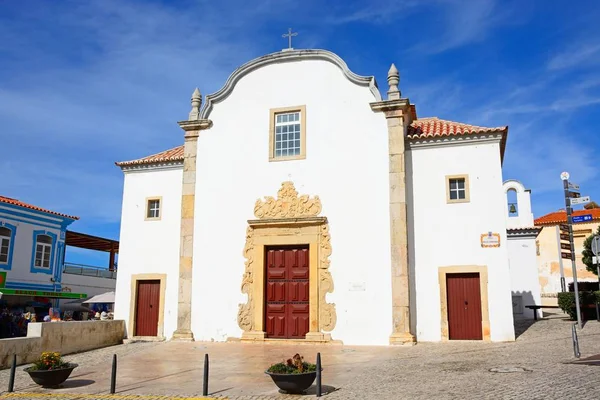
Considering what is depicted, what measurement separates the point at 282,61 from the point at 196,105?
346cm

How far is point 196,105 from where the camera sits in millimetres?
18609

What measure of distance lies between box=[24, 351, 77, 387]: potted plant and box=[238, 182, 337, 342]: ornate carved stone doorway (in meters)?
6.83

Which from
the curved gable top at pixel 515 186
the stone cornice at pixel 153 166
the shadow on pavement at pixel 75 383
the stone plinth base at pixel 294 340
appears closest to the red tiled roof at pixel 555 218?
the curved gable top at pixel 515 186

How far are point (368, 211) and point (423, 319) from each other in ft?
11.6

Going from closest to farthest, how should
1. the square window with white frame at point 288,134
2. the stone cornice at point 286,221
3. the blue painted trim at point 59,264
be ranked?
1. the stone cornice at point 286,221
2. the square window with white frame at point 288,134
3. the blue painted trim at point 59,264

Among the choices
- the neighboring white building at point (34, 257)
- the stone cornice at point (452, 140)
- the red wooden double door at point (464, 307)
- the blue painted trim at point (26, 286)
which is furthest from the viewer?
the blue painted trim at point (26, 286)

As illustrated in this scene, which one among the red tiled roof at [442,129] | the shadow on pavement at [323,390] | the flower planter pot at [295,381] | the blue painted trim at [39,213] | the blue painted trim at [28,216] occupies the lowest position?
the shadow on pavement at [323,390]

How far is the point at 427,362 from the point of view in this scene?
11.2 m

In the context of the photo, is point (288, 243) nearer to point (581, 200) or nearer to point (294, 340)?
point (294, 340)

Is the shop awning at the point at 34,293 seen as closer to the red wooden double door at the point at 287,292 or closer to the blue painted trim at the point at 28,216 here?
the blue painted trim at the point at 28,216

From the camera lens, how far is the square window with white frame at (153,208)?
61.6ft

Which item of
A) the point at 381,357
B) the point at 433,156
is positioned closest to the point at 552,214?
the point at 433,156

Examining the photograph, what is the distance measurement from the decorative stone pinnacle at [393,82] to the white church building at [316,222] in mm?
70

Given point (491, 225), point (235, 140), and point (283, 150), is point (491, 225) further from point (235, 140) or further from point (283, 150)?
point (235, 140)
